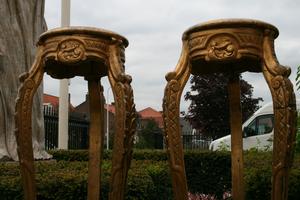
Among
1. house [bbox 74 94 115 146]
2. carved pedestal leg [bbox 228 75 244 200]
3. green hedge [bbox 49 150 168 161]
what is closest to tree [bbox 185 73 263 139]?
house [bbox 74 94 115 146]

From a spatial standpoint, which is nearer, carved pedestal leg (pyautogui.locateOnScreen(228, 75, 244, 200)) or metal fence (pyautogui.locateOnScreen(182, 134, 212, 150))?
carved pedestal leg (pyautogui.locateOnScreen(228, 75, 244, 200))

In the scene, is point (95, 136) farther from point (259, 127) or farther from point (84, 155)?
point (259, 127)

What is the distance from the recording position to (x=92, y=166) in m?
3.52

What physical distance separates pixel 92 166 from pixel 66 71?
679 mm

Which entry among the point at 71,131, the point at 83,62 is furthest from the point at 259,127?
the point at 83,62

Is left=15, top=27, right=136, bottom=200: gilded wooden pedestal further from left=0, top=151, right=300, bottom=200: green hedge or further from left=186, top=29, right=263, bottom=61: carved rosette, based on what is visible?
left=0, top=151, right=300, bottom=200: green hedge

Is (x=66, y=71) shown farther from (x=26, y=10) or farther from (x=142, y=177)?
(x=26, y=10)

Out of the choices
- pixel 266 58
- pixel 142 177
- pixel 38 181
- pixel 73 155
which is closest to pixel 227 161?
pixel 73 155

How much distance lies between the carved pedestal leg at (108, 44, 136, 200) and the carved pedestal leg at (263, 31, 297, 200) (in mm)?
758

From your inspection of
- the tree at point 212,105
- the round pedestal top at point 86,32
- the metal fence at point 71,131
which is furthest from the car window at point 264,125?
the round pedestal top at point 86,32

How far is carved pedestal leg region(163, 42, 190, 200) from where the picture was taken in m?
2.72

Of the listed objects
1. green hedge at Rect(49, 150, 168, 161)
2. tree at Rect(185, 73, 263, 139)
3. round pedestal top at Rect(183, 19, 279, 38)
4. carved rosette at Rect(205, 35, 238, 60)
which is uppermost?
tree at Rect(185, 73, 263, 139)

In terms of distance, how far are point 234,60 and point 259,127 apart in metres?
12.6

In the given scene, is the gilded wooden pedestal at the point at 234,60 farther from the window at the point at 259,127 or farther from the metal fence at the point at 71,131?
the window at the point at 259,127
